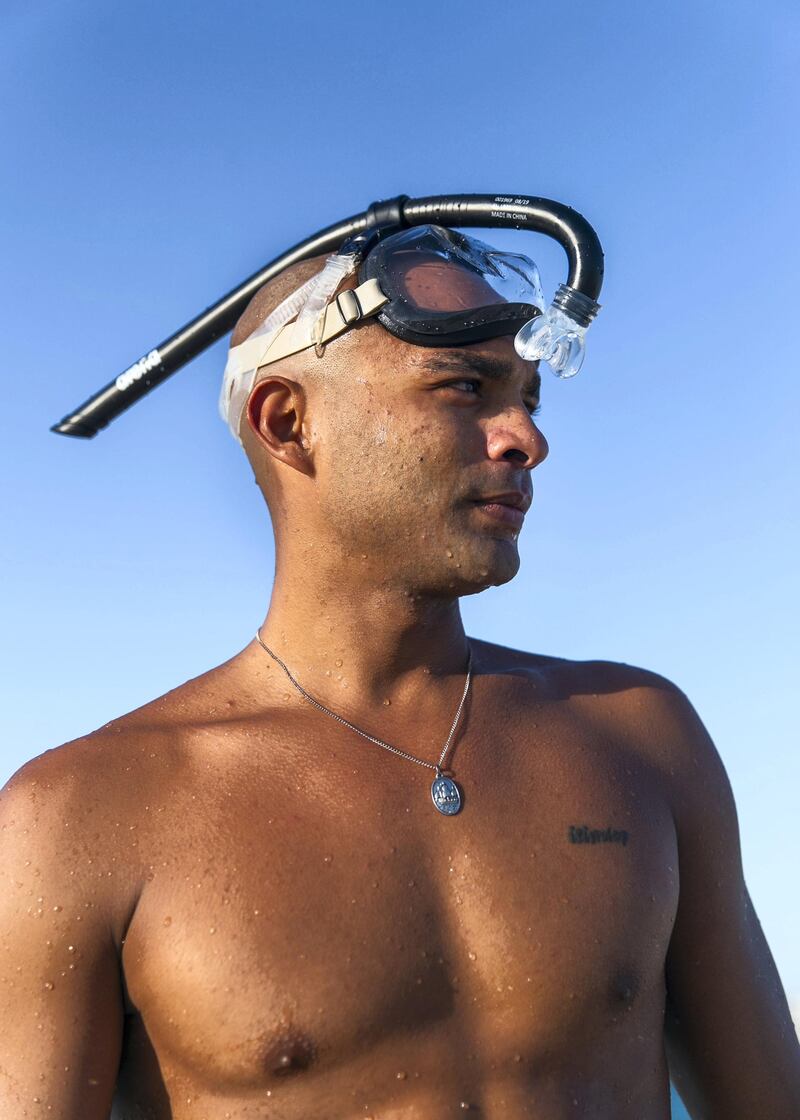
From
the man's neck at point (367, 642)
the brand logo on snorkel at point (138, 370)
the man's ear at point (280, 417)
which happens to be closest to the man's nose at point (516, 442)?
the man's neck at point (367, 642)

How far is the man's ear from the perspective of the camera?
3410 millimetres

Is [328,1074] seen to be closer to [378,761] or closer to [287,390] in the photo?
[378,761]

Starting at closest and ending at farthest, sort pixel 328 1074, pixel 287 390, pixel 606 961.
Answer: pixel 328 1074
pixel 606 961
pixel 287 390

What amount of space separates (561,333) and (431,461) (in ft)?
1.71

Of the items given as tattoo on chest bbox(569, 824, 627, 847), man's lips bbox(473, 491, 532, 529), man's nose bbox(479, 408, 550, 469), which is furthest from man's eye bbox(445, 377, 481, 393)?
tattoo on chest bbox(569, 824, 627, 847)

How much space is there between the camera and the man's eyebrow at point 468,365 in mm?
3180

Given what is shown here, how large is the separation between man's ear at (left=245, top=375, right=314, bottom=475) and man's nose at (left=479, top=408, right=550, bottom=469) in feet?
1.72

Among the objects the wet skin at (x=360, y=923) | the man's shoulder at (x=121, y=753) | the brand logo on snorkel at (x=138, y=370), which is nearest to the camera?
the wet skin at (x=360, y=923)

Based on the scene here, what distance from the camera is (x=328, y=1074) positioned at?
2.61m

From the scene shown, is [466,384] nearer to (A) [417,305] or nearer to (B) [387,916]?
(A) [417,305]

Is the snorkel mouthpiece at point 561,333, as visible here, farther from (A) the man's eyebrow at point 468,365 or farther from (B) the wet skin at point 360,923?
(B) the wet skin at point 360,923

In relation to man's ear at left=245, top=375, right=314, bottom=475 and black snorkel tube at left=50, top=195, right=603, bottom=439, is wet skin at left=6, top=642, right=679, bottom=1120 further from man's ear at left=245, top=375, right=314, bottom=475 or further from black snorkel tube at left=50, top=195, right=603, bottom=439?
black snorkel tube at left=50, top=195, right=603, bottom=439

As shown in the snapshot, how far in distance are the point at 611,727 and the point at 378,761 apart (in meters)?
0.60

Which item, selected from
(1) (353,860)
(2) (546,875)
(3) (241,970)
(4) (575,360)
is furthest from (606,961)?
(4) (575,360)
